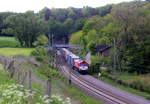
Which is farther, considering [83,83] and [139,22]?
[139,22]

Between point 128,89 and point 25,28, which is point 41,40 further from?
point 128,89

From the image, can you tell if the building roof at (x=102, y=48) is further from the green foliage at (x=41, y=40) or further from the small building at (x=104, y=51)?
the green foliage at (x=41, y=40)

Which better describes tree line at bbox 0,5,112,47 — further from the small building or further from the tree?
the small building

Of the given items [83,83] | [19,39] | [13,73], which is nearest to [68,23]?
[19,39]

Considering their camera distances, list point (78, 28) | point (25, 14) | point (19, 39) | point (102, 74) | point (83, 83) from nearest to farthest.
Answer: point (83, 83), point (102, 74), point (19, 39), point (25, 14), point (78, 28)

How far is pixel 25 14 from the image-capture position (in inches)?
Answer: 2790

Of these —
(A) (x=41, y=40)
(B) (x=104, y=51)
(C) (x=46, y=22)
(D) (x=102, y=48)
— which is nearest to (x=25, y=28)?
(A) (x=41, y=40)

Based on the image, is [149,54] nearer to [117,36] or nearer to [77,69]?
[117,36]

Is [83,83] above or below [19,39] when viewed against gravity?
below

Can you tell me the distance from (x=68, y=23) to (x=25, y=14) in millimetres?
18629

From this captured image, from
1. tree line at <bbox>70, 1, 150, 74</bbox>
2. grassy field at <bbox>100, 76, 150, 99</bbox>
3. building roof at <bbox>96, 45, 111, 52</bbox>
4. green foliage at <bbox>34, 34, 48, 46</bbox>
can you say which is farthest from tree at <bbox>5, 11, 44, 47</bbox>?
grassy field at <bbox>100, 76, 150, 99</bbox>

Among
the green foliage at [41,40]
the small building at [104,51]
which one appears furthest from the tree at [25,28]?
the small building at [104,51]

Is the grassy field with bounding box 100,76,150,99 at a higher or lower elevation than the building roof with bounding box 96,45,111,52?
lower

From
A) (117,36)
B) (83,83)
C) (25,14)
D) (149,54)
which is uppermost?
(25,14)
